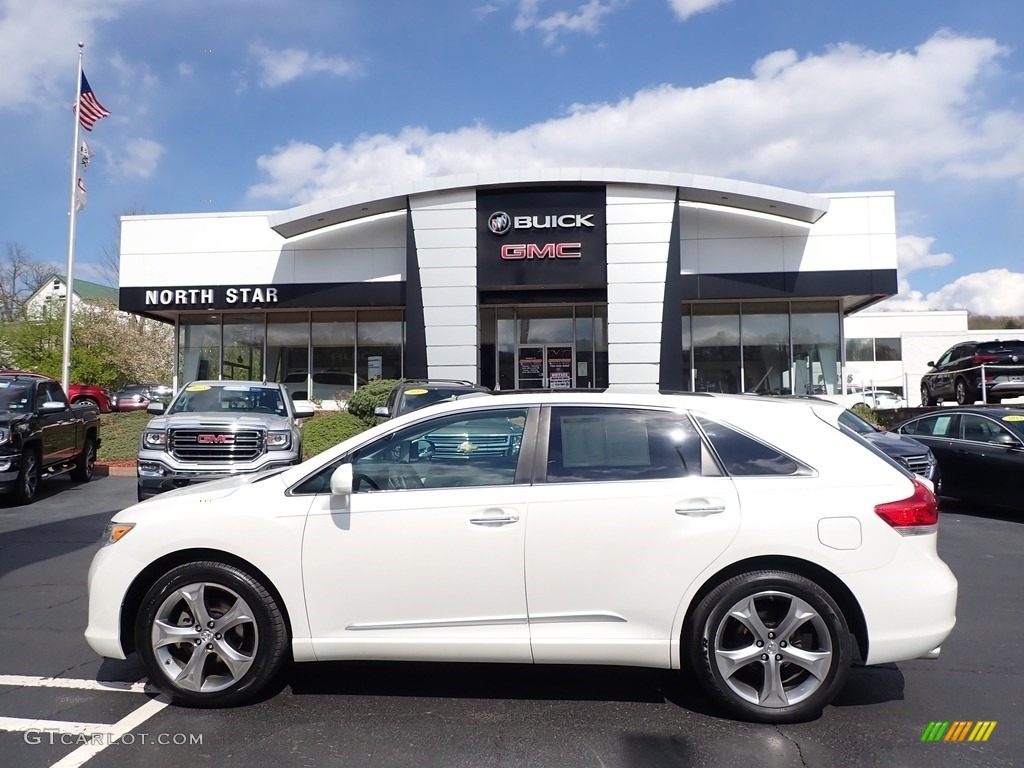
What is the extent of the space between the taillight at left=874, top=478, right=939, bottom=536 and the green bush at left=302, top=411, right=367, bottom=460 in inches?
444

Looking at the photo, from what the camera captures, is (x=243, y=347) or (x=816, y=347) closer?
(x=816, y=347)

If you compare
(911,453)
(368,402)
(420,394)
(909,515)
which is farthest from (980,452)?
(368,402)

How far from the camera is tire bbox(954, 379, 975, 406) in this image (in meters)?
17.1

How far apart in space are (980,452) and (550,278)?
1161cm

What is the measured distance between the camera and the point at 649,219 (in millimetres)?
19234

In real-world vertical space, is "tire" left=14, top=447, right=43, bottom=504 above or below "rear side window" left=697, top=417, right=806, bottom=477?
below

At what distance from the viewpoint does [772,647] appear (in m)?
3.52

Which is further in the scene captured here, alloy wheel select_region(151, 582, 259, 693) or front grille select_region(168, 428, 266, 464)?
front grille select_region(168, 428, 266, 464)

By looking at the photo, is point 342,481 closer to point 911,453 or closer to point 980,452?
point 911,453

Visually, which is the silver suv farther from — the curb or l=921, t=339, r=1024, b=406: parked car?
l=921, t=339, r=1024, b=406: parked car

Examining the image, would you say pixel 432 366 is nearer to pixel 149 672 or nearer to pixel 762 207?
pixel 762 207

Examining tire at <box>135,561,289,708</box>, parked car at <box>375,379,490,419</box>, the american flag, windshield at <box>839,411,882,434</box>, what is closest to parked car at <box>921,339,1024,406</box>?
windshield at <box>839,411,882,434</box>

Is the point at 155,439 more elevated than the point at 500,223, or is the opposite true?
the point at 500,223

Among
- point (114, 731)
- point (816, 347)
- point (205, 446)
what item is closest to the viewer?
point (114, 731)
